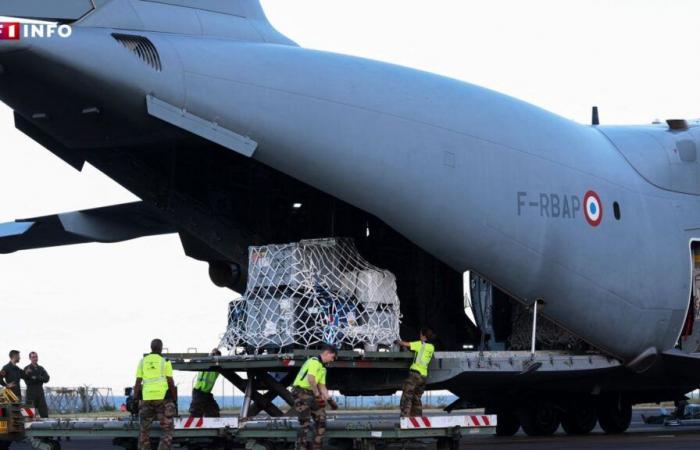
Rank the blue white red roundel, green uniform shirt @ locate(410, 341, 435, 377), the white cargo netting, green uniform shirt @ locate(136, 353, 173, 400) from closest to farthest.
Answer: green uniform shirt @ locate(136, 353, 173, 400)
green uniform shirt @ locate(410, 341, 435, 377)
the white cargo netting
the blue white red roundel

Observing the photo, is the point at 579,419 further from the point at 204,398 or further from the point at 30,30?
the point at 30,30

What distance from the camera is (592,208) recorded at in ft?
66.2

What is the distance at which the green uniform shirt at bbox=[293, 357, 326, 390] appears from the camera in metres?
15.3

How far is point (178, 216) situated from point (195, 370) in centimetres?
320

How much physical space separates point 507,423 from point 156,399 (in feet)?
33.7

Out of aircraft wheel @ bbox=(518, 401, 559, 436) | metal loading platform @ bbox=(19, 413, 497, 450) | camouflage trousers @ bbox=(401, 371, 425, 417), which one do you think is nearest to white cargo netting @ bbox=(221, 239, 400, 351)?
camouflage trousers @ bbox=(401, 371, 425, 417)

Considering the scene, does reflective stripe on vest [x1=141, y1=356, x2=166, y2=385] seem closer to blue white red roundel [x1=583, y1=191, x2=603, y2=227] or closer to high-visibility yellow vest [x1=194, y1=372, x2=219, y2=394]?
high-visibility yellow vest [x1=194, y1=372, x2=219, y2=394]

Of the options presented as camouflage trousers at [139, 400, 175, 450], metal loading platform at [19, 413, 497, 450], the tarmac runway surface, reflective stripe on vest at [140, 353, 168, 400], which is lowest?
the tarmac runway surface

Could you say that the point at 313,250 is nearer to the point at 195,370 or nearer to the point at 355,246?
the point at 355,246

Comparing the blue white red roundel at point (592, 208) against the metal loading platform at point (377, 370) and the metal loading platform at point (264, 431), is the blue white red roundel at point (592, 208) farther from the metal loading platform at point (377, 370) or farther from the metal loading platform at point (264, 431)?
the metal loading platform at point (264, 431)

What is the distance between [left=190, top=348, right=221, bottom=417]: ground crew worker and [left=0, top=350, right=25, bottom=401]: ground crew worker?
3398 millimetres

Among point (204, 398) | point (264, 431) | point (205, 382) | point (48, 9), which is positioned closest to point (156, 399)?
point (264, 431)

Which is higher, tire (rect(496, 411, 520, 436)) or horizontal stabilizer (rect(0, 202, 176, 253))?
horizontal stabilizer (rect(0, 202, 176, 253))

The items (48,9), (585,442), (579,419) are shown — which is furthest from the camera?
(579,419)
